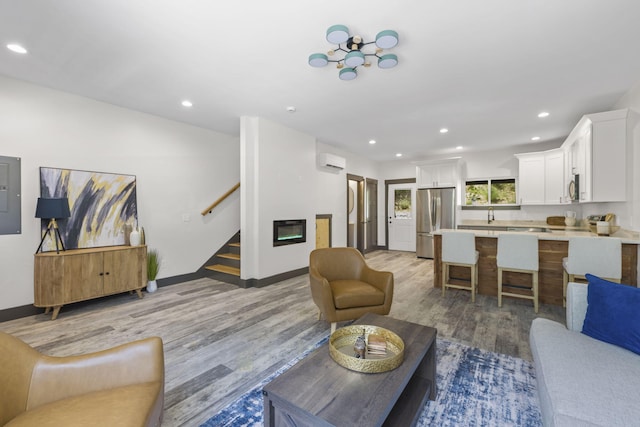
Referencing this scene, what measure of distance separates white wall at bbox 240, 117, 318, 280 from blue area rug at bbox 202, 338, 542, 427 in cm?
246

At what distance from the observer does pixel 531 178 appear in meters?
5.82

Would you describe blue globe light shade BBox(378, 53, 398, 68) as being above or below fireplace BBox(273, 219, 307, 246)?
above

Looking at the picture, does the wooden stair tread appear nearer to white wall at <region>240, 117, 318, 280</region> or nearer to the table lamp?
white wall at <region>240, 117, 318, 280</region>

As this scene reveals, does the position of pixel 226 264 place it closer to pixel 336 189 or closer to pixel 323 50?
pixel 336 189

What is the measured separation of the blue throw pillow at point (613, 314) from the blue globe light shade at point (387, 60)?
2265 mm

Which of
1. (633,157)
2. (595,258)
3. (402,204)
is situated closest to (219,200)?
(402,204)

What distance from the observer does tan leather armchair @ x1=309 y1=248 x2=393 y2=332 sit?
272 centimetres

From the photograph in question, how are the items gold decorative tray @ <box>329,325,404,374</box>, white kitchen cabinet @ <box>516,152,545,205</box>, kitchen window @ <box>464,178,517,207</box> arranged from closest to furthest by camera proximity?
gold decorative tray @ <box>329,325,404,374</box> → white kitchen cabinet @ <box>516,152,545,205</box> → kitchen window @ <box>464,178,517,207</box>

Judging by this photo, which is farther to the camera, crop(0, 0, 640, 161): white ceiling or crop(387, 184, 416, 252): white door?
crop(387, 184, 416, 252): white door

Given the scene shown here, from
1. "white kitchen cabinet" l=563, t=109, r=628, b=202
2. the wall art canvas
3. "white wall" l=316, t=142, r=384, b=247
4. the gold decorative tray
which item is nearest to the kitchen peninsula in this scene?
"white kitchen cabinet" l=563, t=109, r=628, b=202

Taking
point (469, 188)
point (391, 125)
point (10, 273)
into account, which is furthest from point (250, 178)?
point (469, 188)

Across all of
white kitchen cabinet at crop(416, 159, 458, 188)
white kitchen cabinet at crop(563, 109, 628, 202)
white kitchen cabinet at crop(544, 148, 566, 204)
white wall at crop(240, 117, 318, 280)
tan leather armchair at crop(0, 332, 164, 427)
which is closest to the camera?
tan leather armchair at crop(0, 332, 164, 427)

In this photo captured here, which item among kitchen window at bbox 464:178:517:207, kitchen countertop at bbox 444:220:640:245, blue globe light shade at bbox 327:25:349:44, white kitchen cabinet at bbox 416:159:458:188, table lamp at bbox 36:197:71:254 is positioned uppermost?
blue globe light shade at bbox 327:25:349:44

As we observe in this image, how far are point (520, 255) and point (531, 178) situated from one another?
10.4 feet
